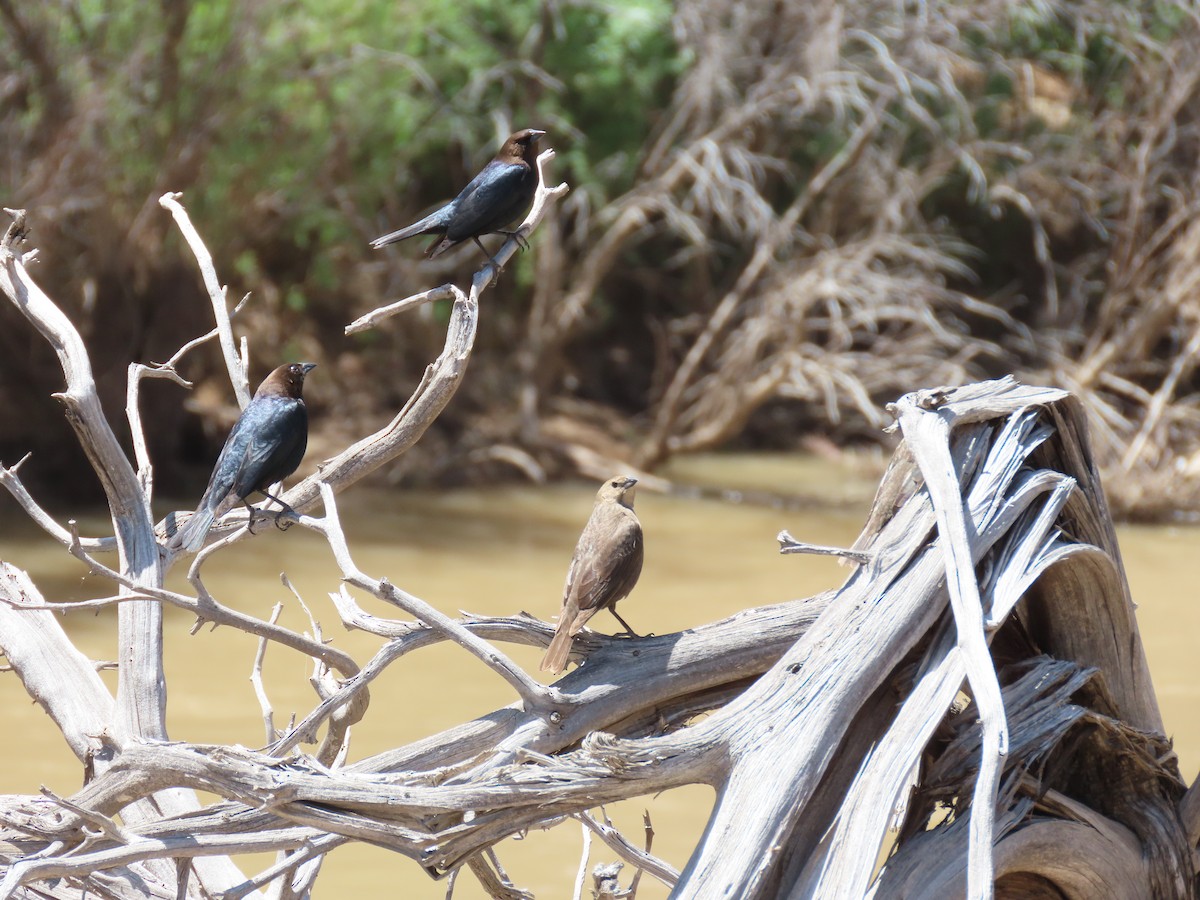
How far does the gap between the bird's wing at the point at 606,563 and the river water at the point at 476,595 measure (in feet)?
7.53

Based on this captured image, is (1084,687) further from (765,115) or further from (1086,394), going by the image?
(765,115)

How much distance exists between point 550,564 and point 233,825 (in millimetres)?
6682

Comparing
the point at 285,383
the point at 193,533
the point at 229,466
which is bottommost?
the point at 193,533

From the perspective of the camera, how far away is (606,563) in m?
2.41

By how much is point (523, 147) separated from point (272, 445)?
1.29 meters

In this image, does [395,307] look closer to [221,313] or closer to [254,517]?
[221,313]

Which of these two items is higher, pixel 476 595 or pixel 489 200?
pixel 489 200

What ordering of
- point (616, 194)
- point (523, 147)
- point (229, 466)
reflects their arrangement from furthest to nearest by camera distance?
point (616, 194) → point (523, 147) → point (229, 466)

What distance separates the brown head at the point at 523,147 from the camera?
3557 millimetres

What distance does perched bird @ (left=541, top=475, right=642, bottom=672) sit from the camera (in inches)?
85.6

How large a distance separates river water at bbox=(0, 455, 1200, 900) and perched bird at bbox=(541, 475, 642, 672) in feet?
7.49

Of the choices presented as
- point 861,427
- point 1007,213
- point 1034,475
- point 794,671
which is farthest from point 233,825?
point 1007,213

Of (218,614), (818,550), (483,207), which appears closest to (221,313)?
(218,614)

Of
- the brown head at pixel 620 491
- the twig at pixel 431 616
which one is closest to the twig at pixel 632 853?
the twig at pixel 431 616
